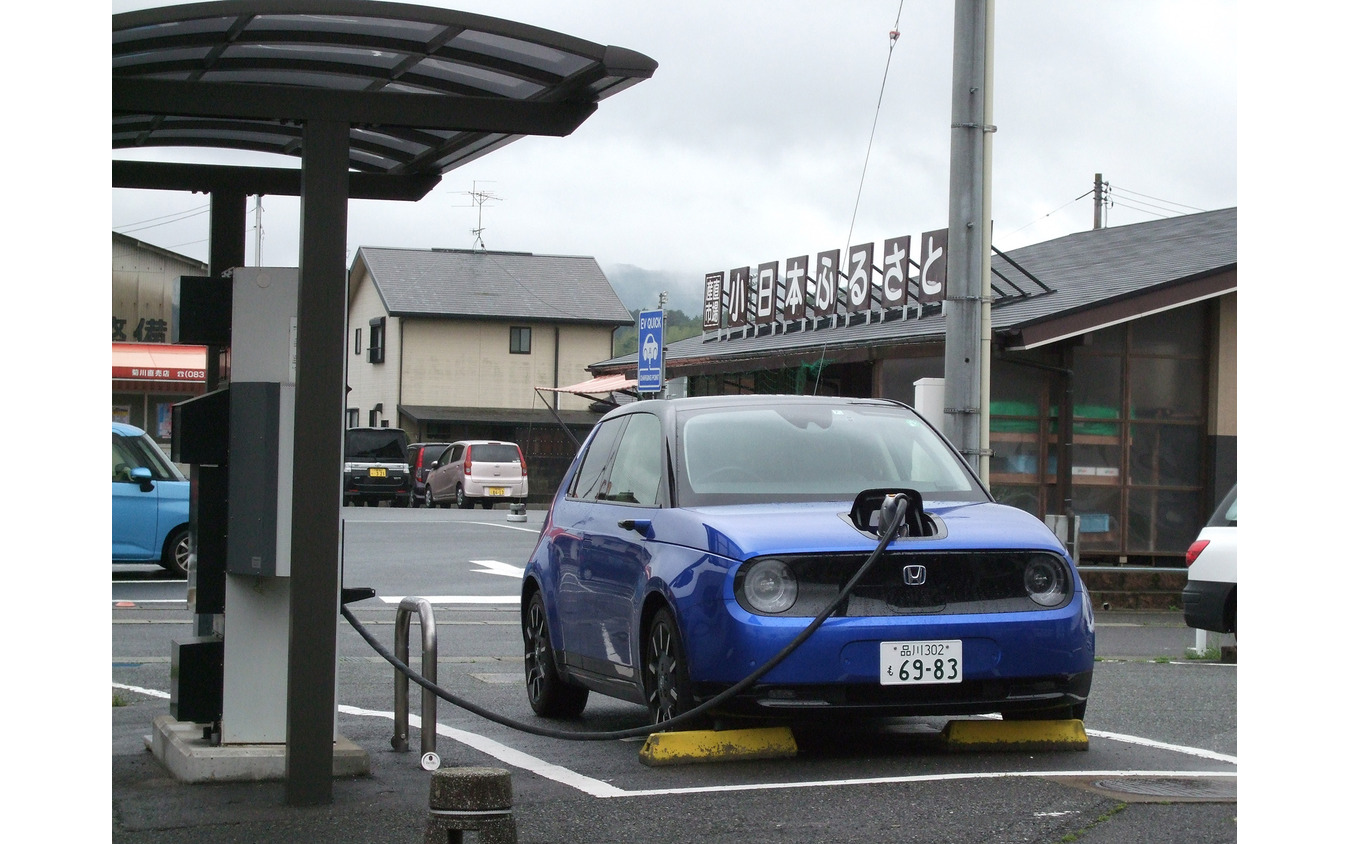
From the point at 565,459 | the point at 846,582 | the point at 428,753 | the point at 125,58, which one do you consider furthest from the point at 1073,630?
the point at 565,459

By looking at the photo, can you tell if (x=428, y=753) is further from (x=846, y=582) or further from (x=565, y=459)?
(x=565, y=459)

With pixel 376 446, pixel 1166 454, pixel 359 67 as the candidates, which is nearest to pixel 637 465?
pixel 359 67

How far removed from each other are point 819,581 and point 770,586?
0.21 metres

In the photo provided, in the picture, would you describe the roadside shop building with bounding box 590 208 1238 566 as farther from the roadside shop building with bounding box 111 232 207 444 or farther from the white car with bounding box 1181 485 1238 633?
the roadside shop building with bounding box 111 232 207 444

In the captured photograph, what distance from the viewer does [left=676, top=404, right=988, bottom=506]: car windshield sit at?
293 inches

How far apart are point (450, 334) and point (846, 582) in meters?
51.8

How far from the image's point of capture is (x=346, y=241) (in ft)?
19.2

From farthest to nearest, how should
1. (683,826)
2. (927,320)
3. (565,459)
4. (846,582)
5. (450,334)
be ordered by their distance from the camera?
1. (450,334)
2. (565,459)
3. (927,320)
4. (846,582)
5. (683,826)

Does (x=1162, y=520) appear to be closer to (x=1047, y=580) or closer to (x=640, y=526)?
(x=1047, y=580)

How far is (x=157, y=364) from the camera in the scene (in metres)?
47.8

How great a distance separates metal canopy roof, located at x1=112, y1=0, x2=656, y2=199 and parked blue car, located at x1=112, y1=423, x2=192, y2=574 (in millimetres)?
11493

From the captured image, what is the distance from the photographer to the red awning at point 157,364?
47.0m

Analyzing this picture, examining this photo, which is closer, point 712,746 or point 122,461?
point 712,746

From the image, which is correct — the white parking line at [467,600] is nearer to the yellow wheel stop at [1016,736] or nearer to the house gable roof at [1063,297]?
the house gable roof at [1063,297]
